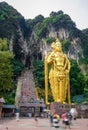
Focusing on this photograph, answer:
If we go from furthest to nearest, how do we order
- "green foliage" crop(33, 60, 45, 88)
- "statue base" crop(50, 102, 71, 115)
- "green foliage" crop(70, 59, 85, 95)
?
"green foliage" crop(33, 60, 45, 88) < "green foliage" crop(70, 59, 85, 95) < "statue base" crop(50, 102, 71, 115)

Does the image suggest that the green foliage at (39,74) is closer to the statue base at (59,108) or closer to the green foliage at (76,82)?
the green foliage at (76,82)

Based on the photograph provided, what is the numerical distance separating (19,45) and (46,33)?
7.25 m

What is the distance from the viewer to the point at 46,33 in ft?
194

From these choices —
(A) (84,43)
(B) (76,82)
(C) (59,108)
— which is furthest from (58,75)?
(A) (84,43)

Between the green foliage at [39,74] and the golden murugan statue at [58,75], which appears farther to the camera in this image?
the green foliage at [39,74]

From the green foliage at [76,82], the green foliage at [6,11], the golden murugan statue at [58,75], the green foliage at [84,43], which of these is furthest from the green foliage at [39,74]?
the golden murugan statue at [58,75]

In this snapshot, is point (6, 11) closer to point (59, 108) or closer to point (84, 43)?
point (84, 43)

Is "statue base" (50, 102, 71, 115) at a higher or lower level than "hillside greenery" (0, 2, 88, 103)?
lower

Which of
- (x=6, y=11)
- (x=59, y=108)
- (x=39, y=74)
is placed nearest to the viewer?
(x=59, y=108)

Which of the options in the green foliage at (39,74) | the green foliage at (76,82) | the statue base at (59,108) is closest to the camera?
the statue base at (59,108)

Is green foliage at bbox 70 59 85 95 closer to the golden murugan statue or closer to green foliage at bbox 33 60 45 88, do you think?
green foliage at bbox 33 60 45 88

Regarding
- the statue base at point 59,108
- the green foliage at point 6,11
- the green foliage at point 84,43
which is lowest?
the statue base at point 59,108

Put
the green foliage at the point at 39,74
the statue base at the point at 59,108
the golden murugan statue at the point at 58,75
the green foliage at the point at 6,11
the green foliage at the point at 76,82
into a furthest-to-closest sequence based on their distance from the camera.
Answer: the green foliage at the point at 6,11, the green foliage at the point at 39,74, the green foliage at the point at 76,82, the golden murugan statue at the point at 58,75, the statue base at the point at 59,108

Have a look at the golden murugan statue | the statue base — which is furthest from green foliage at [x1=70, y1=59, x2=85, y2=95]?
the statue base
